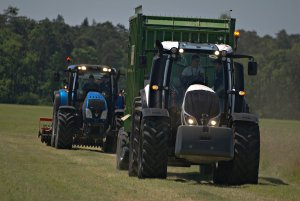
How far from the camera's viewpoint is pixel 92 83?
29719mm

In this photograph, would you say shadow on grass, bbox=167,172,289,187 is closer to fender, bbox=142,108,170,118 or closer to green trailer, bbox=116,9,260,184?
green trailer, bbox=116,9,260,184

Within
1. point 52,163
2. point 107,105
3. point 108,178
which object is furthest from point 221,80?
point 107,105

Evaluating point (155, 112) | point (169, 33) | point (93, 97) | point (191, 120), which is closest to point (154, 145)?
point (155, 112)

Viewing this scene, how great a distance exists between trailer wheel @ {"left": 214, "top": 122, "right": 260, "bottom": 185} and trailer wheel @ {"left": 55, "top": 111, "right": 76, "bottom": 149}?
37.2ft

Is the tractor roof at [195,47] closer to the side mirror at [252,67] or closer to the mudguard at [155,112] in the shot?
the side mirror at [252,67]

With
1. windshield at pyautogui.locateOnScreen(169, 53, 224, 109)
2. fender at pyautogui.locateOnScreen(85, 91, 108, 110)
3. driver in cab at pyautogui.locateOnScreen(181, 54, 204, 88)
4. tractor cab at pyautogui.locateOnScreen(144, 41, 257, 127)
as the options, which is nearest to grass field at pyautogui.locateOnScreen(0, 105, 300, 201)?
tractor cab at pyautogui.locateOnScreen(144, 41, 257, 127)

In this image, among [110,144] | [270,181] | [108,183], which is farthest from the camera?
[110,144]

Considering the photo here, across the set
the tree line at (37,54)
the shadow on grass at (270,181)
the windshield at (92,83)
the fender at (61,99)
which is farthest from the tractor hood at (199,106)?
the tree line at (37,54)

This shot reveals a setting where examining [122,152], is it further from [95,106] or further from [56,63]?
[56,63]

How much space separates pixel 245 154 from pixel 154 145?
160 centimetres

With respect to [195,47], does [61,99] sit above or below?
below

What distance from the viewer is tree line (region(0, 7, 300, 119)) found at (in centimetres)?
11188

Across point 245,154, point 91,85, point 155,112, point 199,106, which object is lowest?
point 245,154

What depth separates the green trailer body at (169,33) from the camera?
21.8m
